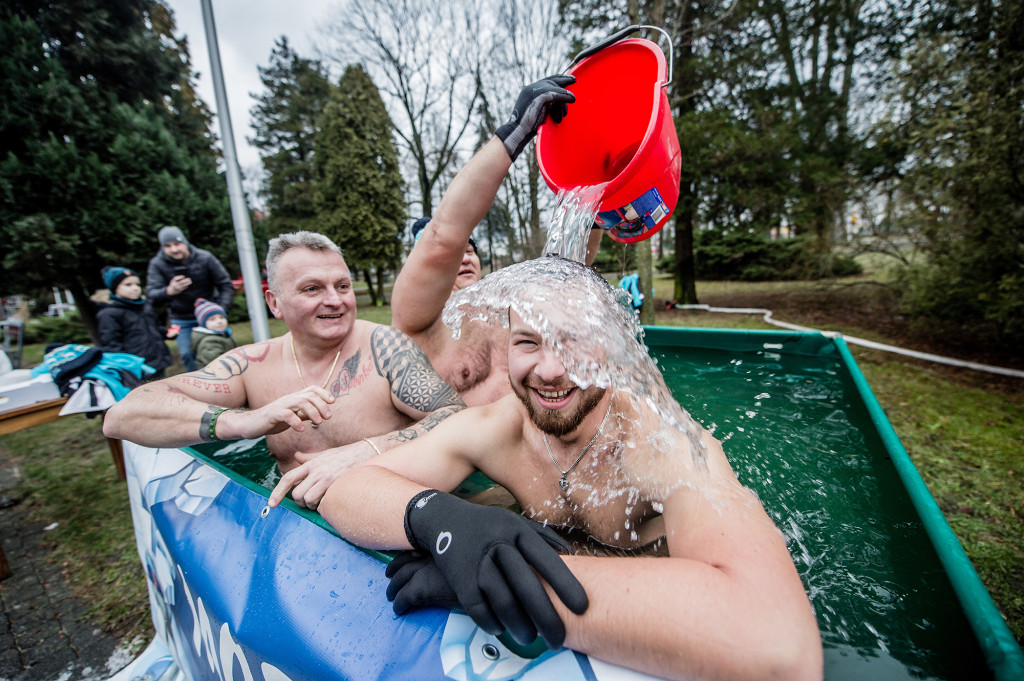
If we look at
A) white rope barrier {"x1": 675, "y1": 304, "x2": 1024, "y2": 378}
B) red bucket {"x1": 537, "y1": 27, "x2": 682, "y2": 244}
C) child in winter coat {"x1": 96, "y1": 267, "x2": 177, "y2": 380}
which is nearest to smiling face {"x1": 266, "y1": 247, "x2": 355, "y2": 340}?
red bucket {"x1": 537, "y1": 27, "x2": 682, "y2": 244}

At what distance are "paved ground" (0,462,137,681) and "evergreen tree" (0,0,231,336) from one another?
636 cm

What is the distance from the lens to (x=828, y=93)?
9.02 m

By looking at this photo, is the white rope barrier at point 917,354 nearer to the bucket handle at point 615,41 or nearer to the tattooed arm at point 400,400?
the bucket handle at point 615,41

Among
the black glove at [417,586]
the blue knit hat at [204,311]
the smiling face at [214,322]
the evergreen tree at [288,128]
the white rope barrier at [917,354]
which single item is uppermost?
the evergreen tree at [288,128]

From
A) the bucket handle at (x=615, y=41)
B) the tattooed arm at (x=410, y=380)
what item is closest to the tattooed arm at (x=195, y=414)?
the tattooed arm at (x=410, y=380)

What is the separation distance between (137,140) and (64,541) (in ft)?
25.4

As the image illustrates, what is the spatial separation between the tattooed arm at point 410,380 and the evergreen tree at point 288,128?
18.5 meters

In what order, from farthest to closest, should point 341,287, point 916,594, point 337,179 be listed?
1. point 337,179
2. point 341,287
3. point 916,594

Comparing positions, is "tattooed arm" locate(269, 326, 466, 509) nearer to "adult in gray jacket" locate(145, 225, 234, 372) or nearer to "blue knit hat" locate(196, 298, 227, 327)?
"blue knit hat" locate(196, 298, 227, 327)

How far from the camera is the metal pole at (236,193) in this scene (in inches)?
177

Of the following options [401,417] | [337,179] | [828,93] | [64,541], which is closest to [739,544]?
[401,417]

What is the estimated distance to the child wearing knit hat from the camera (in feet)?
15.7

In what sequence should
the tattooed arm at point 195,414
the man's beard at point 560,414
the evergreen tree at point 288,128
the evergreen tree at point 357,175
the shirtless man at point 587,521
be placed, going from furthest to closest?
the evergreen tree at point 288,128, the evergreen tree at point 357,175, the tattooed arm at point 195,414, the man's beard at point 560,414, the shirtless man at point 587,521

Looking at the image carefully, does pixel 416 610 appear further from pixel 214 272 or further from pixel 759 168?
pixel 759 168
